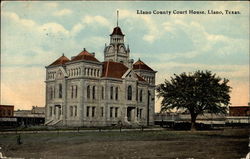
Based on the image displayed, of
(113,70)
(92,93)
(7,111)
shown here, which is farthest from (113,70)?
(7,111)

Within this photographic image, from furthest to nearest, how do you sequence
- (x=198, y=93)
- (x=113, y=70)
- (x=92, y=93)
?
(x=113, y=70), (x=92, y=93), (x=198, y=93)

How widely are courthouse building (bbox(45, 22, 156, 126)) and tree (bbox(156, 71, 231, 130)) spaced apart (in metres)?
14.1

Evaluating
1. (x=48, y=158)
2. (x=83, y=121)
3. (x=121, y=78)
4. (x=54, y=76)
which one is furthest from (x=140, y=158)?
(x=54, y=76)

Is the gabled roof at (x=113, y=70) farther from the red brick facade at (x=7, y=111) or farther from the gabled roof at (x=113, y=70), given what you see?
the red brick facade at (x=7, y=111)

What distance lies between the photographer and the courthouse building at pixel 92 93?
57.7 metres

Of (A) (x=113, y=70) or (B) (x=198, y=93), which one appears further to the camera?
(A) (x=113, y=70)

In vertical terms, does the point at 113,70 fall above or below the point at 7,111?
above

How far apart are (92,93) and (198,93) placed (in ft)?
63.2

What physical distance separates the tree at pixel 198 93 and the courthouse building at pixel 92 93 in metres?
14.1

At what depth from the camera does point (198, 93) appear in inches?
1811

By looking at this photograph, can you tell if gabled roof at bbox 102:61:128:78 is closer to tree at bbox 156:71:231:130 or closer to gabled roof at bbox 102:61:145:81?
gabled roof at bbox 102:61:145:81

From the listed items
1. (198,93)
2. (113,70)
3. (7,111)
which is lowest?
(7,111)

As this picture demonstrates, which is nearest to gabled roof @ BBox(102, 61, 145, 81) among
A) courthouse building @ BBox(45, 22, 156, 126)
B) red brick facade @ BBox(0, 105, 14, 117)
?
courthouse building @ BBox(45, 22, 156, 126)

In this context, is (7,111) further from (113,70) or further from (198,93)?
(198,93)
